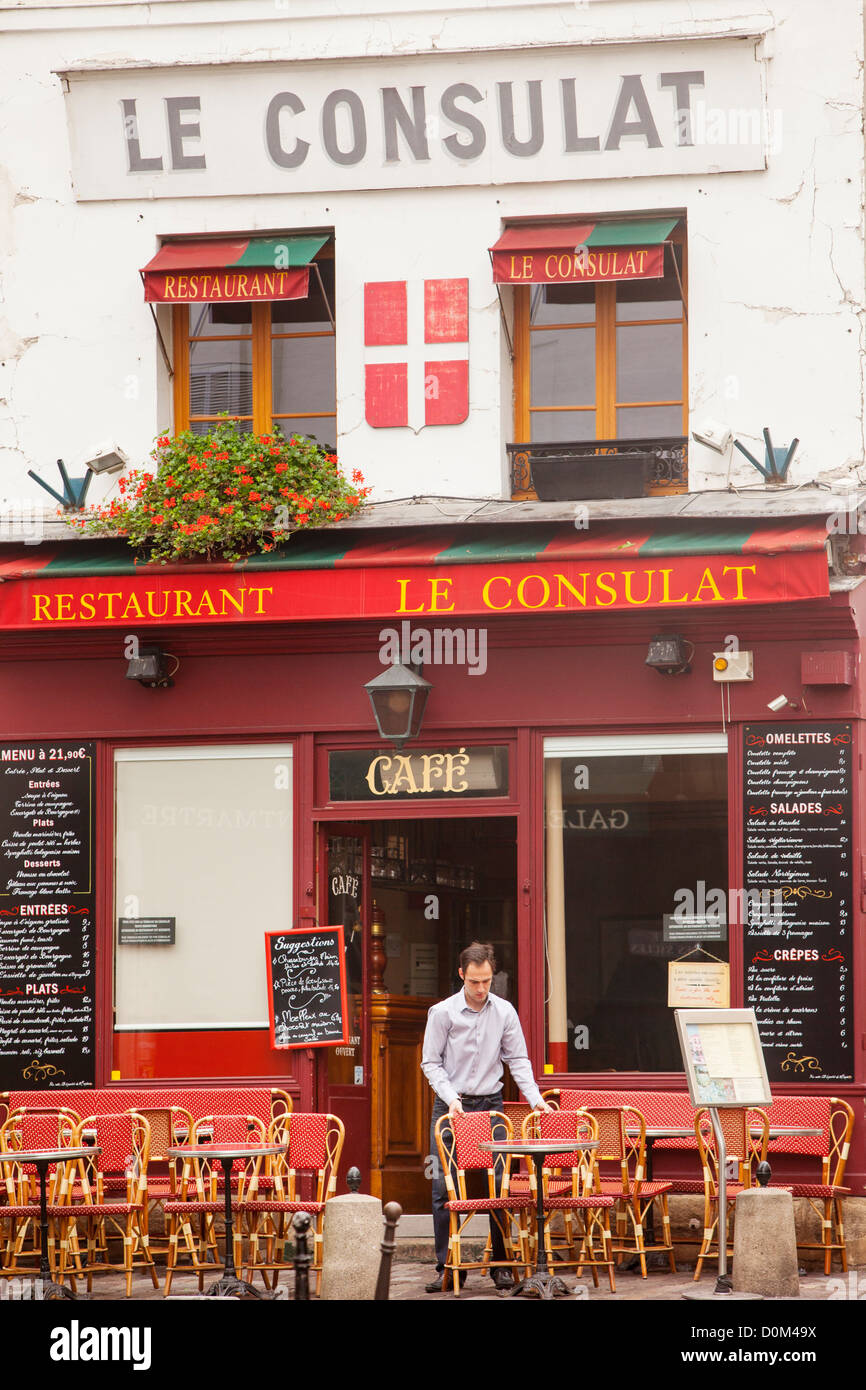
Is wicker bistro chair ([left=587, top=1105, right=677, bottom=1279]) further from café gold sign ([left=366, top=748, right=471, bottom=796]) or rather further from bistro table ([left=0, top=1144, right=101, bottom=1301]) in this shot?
bistro table ([left=0, top=1144, right=101, bottom=1301])

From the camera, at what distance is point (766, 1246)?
30.4ft

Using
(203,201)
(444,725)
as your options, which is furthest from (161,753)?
(203,201)

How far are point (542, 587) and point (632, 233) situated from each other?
2366 mm

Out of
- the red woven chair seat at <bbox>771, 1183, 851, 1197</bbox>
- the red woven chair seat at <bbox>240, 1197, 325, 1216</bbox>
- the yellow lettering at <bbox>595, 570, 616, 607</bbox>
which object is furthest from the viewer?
the yellow lettering at <bbox>595, 570, 616, 607</bbox>

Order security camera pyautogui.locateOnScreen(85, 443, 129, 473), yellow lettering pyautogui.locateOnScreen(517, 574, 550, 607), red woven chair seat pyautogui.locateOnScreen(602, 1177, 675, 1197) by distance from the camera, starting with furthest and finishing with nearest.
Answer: security camera pyautogui.locateOnScreen(85, 443, 129, 473)
yellow lettering pyautogui.locateOnScreen(517, 574, 550, 607)
red woven chair seat pyautogui.locateOnScreen(602, 1177, 675, 1197)

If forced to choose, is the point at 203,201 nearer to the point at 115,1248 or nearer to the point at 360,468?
the point at 360,468

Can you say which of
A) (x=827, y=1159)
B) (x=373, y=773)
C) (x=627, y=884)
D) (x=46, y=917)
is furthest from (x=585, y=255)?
(x=827, y=1159)

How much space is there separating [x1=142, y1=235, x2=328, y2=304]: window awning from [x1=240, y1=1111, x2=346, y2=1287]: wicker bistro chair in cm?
514

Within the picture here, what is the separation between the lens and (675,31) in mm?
12195

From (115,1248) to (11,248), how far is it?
6464 mm

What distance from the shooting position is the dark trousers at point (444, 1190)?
10.5 m

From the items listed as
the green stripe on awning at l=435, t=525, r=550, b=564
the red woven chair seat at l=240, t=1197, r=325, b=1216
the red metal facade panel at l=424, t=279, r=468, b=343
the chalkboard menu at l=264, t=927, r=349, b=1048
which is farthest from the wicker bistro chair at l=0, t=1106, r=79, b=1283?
the red metal facade panel at l=424, t=279, r=468, b=343

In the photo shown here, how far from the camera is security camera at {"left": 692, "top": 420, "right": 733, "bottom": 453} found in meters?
11.8

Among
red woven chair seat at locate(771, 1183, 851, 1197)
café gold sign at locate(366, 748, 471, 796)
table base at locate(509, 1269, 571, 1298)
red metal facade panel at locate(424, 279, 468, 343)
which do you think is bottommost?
table base at locate(509, 1269, 571, 1298)
